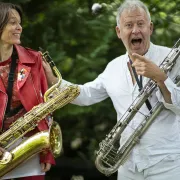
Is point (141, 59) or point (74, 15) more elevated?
point (141, 59)

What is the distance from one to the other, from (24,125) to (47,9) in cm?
162

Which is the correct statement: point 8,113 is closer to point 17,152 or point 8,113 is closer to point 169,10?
point 17,152

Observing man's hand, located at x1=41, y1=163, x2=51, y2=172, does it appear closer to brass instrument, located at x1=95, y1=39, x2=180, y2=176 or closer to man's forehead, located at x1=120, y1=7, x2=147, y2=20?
brass instrument, located at x1=95, y1=39, x2=180, y2=176

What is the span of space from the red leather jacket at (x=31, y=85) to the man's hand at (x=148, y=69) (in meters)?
0.80

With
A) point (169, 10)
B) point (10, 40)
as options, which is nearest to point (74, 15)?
point (169, 10)

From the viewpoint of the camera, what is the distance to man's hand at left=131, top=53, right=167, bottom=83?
3.47 metres

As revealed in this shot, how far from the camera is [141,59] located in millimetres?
3484

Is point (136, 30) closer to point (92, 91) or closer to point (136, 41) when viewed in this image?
point (136, 41)

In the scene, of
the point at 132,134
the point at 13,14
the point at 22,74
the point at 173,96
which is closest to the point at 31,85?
the point at 22,74

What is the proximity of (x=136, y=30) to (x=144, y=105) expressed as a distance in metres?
0.55

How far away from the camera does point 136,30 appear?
149 inches

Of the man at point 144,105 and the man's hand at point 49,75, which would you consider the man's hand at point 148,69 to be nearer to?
the man at point 144,105

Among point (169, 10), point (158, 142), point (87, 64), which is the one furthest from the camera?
point (169, 10)

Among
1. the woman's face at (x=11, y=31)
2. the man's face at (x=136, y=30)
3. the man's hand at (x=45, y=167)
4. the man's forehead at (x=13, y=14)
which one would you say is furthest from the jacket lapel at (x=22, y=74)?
the man's face at (x=136, y=30)
